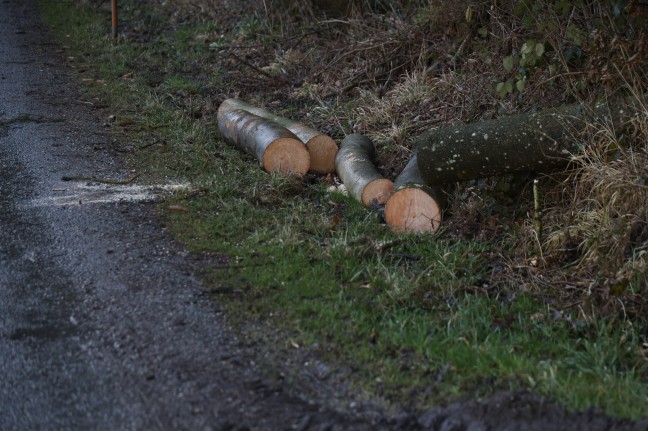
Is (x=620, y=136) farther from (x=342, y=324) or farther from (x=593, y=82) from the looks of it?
(x=342, y=324)

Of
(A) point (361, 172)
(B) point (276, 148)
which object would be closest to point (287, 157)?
(B) point (276, 148)

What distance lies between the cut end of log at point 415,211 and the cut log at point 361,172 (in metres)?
0.43

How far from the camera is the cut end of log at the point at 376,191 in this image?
6.64 meters

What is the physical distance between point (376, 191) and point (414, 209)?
0.56 m

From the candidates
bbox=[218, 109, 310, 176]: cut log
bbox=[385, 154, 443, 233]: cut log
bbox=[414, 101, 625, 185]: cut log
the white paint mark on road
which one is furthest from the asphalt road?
bbox=[414, 101, 625, 185]: cut log

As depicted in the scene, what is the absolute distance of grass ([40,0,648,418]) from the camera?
418 cm

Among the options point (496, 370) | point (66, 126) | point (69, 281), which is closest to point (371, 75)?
point (66, 126)

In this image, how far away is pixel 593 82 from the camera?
6.23 m

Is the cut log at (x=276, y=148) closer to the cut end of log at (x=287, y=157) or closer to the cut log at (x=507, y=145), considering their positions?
the cut end of log at (x=287, y=157)

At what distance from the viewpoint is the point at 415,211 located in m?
6.18

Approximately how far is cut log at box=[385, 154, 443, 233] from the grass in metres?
0.13

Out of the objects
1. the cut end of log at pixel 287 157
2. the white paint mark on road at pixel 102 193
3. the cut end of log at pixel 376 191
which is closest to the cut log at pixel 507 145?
the cut end of log at pixel 376 191

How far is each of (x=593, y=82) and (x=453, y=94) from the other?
6.89ft

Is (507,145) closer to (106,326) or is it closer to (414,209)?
(414,209)
